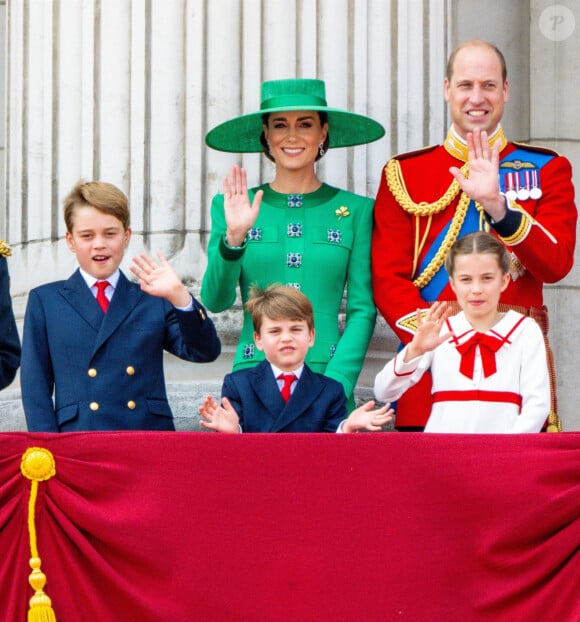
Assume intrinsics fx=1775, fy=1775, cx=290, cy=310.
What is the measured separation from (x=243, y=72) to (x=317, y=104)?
829 millimetres

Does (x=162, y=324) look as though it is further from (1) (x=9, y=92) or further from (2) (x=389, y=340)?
(1) (x=9, y=92)

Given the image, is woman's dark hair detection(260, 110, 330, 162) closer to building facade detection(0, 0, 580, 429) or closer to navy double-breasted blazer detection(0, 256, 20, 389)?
building facade detection(0, 0, 580, 429)

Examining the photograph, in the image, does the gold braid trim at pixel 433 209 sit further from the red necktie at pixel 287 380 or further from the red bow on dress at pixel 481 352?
the red necktie at pixel 287 380

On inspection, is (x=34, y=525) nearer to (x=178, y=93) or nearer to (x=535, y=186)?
(x=535, y=186)

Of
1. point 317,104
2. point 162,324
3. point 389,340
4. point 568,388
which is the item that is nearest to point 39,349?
point 162,324

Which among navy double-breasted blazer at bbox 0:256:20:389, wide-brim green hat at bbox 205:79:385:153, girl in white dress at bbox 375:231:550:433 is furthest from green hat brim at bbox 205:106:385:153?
navy double-breasted blazer at bbox 0:256:20:389

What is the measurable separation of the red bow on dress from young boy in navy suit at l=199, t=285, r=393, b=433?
0.84 ft

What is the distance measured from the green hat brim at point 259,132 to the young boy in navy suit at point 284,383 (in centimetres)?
83

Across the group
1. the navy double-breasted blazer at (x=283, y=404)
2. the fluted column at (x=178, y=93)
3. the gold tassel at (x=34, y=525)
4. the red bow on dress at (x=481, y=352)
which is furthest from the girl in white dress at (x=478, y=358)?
the fluted column at (x=178, y=93)

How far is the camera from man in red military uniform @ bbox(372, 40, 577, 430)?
208 inches

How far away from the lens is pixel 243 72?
6.42 meters

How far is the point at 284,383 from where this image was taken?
505cm

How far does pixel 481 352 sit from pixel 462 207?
75cm

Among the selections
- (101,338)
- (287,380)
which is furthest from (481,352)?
(101,338)
